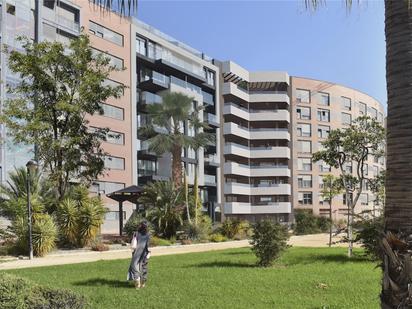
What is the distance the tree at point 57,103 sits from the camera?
2655 cm

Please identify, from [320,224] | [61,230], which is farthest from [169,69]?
[61,230]

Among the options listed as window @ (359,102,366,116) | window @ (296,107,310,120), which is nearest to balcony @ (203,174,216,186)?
window @ (296,107,310,120)

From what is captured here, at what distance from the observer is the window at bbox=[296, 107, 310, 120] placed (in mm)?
83750

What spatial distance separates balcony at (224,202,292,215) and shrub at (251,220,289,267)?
54936 mm

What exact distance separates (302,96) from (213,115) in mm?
22105

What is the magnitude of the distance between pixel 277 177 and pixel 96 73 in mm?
53885

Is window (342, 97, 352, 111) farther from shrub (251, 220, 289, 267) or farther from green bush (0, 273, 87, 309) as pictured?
green bush (0, 273, 87, 309)

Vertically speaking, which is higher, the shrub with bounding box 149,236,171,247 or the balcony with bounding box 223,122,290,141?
the balcony with bounding box 223,122,290,141

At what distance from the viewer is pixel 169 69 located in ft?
195

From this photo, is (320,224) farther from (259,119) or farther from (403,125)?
(403,125)

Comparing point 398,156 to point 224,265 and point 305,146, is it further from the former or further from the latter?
point 305,146

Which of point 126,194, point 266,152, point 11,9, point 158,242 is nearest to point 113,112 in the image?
point 11,9

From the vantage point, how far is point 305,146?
276ft

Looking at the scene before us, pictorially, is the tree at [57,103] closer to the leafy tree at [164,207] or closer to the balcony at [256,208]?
the leafy tree at [164,207]
